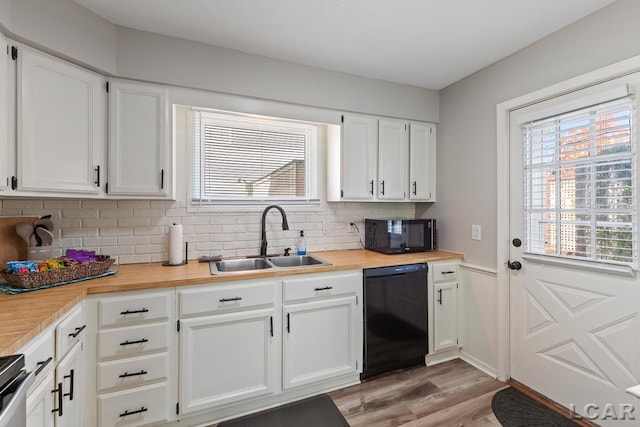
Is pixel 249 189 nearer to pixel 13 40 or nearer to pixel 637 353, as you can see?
pixel 13 40

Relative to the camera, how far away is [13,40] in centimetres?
154

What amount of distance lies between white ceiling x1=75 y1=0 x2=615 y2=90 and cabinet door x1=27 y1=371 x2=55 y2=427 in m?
1.99

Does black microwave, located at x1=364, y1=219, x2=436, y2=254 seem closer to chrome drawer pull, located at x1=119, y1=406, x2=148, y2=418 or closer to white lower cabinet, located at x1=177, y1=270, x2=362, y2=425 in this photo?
white lower cabinet, located at x1=177, y1=270, x2=362, y2=425

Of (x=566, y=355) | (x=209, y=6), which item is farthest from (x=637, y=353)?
(x=209, y=6)

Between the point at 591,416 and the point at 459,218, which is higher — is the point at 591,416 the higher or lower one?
the lower one

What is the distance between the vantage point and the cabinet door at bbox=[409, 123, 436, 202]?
2.97m

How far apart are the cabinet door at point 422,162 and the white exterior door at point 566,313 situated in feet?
2.62

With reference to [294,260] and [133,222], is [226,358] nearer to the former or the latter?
[294,260]

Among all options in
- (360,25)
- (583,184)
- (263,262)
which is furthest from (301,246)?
(583,184)

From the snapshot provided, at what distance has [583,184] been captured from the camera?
1921 millimetres

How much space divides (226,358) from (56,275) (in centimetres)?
106

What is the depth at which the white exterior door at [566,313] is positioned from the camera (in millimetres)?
1732

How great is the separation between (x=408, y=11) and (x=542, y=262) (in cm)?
195

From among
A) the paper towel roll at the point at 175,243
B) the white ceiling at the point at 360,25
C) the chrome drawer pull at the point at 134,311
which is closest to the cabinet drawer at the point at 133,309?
the chrome drawer pull at the point at 134,311
